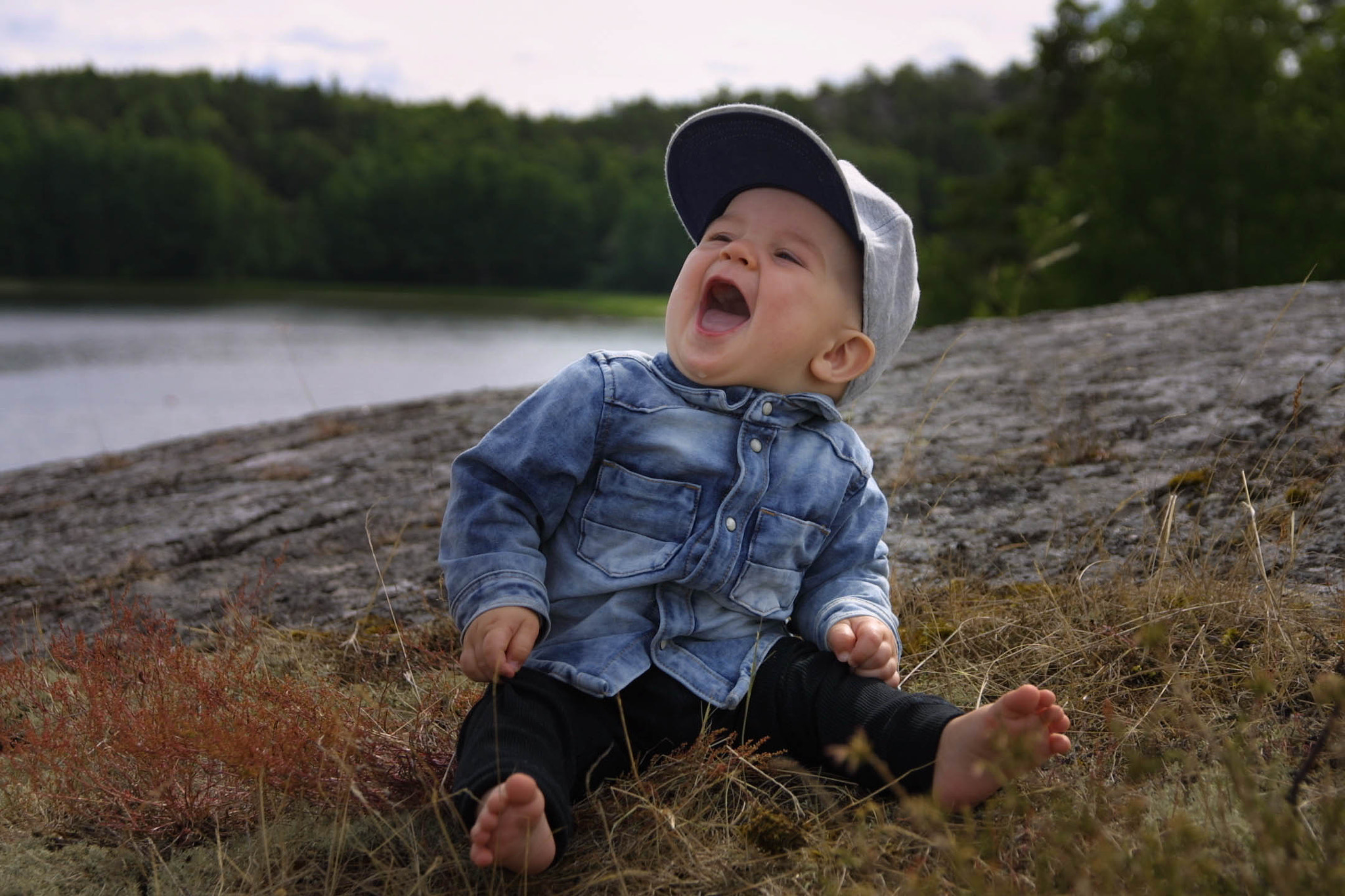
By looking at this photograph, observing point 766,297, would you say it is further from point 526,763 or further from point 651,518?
point 526,763

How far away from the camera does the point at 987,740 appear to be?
182 centimetres

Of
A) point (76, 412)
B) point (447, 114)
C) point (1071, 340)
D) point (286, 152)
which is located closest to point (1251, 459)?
point (1071, 340)

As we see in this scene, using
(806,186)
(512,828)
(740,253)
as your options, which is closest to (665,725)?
(512,828)

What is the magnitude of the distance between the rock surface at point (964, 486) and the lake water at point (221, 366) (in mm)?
894

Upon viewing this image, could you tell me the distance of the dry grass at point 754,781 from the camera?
1570mm

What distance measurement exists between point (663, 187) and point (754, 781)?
41061 mm

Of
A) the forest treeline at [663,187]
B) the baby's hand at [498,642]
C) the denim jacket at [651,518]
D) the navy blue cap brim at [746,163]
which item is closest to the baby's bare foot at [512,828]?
the baby's hand at [498,642]

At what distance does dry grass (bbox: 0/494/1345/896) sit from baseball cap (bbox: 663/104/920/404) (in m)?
0.85

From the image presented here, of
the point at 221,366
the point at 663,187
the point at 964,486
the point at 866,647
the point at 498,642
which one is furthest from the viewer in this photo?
the point at 663,187

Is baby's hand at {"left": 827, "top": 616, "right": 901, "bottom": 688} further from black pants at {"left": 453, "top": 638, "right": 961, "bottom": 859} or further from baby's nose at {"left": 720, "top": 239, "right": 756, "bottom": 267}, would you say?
baby's nose at {"left": 720, "top": 239, "right": 756, "bottom": 267}

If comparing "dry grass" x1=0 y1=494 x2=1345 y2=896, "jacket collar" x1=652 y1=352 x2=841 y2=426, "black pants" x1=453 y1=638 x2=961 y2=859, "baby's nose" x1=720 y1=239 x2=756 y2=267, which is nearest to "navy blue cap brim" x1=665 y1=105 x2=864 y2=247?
"baby's nose" x1=720 y1=239 x2=756 y2=267

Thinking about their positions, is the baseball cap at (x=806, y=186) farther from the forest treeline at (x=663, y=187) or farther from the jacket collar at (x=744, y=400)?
the forest treeline at (x=663, y=187)

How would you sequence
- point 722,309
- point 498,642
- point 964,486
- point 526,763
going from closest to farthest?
point 526,763
point 498,642
point 722,309
point 964,486

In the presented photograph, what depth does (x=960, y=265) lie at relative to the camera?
22.6m
